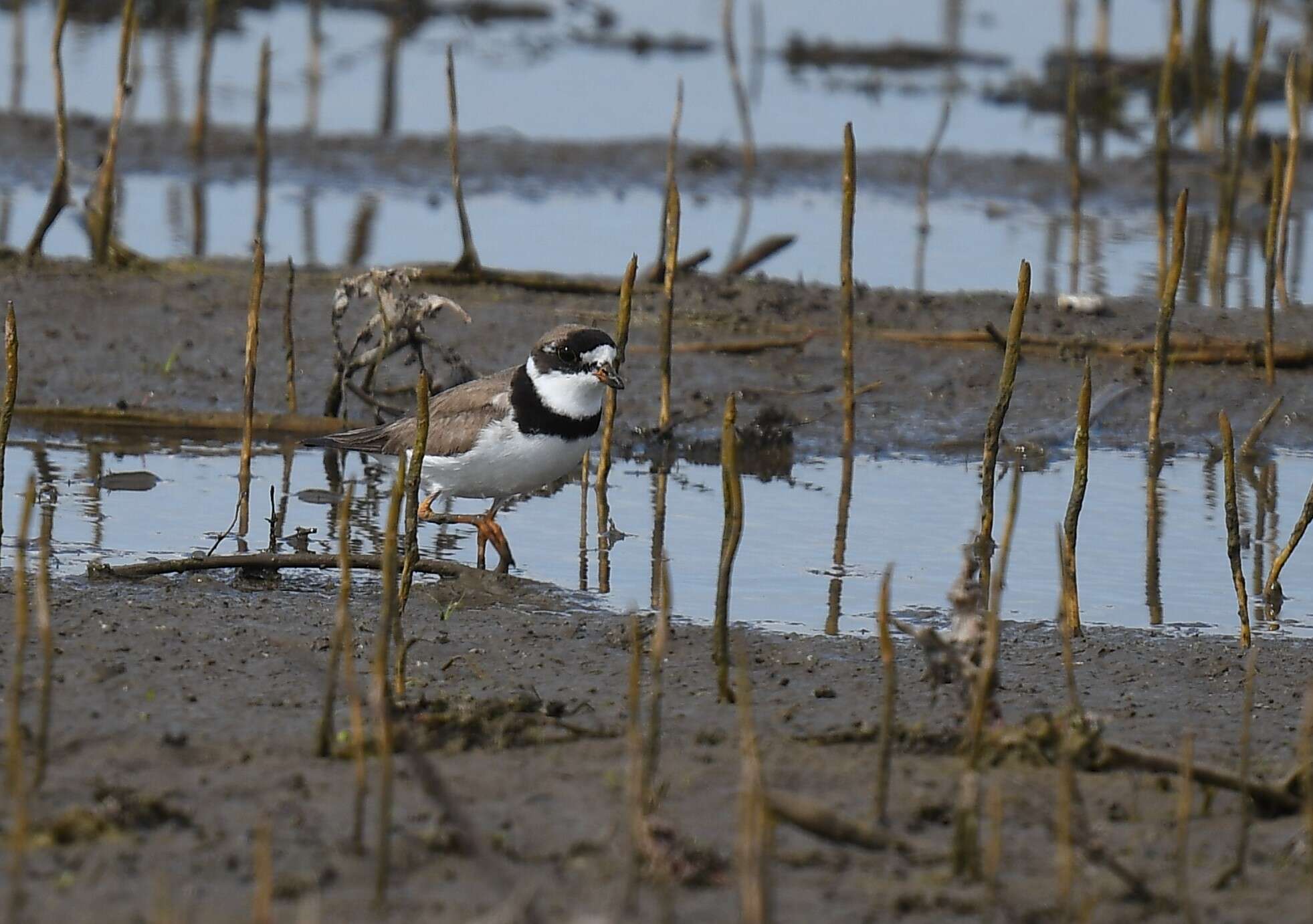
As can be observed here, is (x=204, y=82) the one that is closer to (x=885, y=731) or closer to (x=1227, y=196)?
(x=1227, y=196)

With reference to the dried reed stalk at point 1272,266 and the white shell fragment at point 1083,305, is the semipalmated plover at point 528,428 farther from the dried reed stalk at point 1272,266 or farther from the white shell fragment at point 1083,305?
the white shell fragment at point 1083,305

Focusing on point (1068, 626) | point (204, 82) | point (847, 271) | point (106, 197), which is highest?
point (204, 82)

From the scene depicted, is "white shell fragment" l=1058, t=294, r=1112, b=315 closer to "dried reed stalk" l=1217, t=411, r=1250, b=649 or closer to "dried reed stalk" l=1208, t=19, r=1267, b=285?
"dried reed stalk" l=1208, t=19, r=1267, b=285

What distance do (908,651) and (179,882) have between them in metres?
3.36

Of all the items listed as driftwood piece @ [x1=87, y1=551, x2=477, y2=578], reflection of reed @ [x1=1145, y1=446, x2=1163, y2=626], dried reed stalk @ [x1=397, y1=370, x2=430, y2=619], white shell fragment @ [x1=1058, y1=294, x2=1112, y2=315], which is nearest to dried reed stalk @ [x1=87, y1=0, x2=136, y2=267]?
driftwood piece @ [x1=87, y1=551, x2=477, y2=578]

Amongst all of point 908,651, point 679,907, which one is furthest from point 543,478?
point 679,907

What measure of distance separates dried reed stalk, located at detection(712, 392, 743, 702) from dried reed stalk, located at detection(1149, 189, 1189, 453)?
3.10 metres

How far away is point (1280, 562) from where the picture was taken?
7.52 m

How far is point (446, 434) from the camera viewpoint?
352 inches

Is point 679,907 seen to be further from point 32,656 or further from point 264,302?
point 264,302

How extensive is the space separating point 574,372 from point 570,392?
89 millimetres

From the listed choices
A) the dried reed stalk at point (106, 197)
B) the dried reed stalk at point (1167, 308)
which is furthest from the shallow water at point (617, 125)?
the dried reed stalk at point (1167, 308)

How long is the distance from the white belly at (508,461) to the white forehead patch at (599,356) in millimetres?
351

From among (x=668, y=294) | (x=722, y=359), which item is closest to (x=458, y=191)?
(x=722, y=359)
